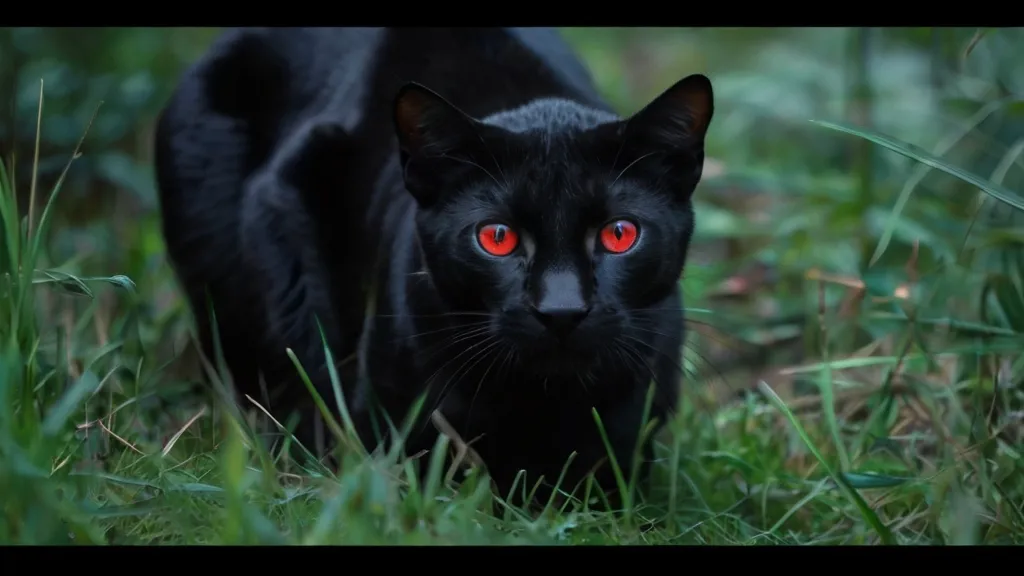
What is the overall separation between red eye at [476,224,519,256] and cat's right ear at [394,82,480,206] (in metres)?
0.14

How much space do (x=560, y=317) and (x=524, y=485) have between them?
0.27 metres

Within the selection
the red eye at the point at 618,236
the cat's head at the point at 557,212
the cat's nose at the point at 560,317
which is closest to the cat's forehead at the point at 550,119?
the cat's head at the point at 557,212

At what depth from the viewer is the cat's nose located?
5.07 ft

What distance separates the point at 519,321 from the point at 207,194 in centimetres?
107

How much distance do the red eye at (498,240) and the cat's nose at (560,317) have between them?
127 mm

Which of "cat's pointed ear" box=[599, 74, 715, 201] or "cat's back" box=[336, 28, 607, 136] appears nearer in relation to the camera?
"cat's pointed ear" box=[599, 74, 715, 201]

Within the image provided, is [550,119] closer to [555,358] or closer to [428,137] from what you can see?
[428,137]

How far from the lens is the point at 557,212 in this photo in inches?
64.4

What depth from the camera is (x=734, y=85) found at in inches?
144

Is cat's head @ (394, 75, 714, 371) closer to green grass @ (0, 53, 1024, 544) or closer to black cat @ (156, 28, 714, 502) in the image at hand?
black cat @ (156, 28, 714, 502)

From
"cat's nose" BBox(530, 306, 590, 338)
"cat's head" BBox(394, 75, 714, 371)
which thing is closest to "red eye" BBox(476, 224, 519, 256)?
"cat's head" BBox(394, 75, 714, 371)

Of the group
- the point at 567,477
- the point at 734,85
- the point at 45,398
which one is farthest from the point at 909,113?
the point at 45,398

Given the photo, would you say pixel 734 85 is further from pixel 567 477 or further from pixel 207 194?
A: pixel 567 477

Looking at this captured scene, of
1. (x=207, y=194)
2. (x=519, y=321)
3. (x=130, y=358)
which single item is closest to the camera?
(x=519, y=321)
